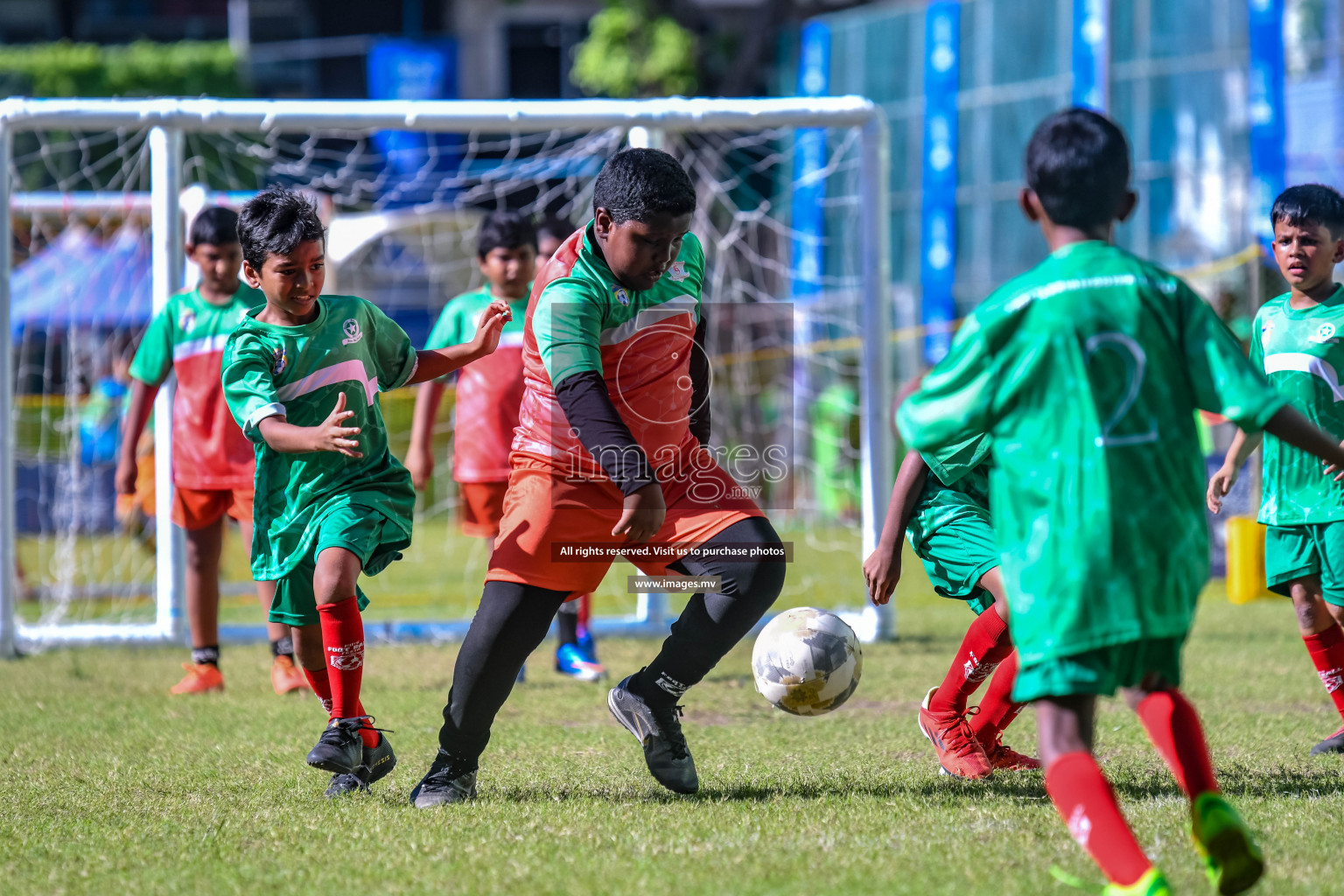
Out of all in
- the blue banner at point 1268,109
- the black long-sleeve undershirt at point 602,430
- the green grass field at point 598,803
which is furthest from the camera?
the blue banner at point 1268,109

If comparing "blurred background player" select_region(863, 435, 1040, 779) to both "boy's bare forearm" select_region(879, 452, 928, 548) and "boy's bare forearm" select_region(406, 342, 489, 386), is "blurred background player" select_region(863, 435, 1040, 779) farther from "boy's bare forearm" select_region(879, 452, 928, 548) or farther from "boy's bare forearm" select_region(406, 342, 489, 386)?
"boy's bare forearm" select_region(406, 342, 489, 386)

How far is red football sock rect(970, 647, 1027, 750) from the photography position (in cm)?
402

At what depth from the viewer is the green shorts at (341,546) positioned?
12.8 feet

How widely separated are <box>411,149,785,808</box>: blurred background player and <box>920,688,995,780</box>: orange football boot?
2.73ft

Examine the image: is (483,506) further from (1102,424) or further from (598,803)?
(1102,424)

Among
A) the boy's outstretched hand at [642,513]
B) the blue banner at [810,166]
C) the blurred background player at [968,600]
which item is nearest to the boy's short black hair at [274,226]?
the boy's outstretched hand at [642,513]

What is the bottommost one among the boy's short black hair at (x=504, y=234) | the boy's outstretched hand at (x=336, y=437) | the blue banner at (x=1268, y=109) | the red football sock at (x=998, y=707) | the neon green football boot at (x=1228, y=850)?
the red football sock at (x=998, y=707)

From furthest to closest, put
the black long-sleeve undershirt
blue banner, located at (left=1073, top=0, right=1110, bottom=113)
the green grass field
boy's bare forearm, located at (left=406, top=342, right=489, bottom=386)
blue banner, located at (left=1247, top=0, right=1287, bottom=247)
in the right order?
blue banner, located at (left=1073, top=0, right=1110, bottom=113), blue banner, located at (left=1247, top=0, right=1287, bottom=247), boy's bare forearm, located at (left=406, top=342, right=489, bottom=386), the black long-sleeve undershirt, the green grass field

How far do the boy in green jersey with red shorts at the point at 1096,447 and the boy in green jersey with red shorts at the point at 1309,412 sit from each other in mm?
1703

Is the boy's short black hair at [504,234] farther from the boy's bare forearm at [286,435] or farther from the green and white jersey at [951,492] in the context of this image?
the green and white jersey at [951,492]

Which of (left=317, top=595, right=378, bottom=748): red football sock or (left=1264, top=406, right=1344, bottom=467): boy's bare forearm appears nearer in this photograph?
(left=1264, top=406, right=1344, bottom=467): boy's bare forearm

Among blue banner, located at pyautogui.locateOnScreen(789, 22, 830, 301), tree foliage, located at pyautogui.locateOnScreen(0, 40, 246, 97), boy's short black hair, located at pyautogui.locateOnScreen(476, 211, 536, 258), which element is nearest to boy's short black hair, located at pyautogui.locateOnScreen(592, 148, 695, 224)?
boy's short black hair, located at pyautogui.locateOnScreen(476, 211, 536, 258)

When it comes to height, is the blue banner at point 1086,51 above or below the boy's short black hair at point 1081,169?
above

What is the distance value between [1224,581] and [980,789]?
6684 mm
